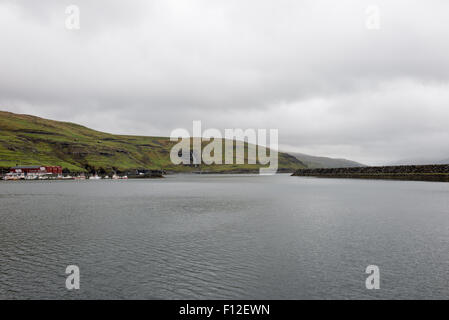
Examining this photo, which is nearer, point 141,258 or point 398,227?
point 141,258

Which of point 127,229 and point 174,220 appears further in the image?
point 174,220

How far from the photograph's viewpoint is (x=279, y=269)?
24656mm

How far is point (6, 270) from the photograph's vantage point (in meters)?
24.4

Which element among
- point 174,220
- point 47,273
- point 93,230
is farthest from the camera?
point 174,220

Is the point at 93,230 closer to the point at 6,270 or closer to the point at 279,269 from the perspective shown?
the point at 6,270

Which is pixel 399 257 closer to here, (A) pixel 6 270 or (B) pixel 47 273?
(B) pixel 47 273

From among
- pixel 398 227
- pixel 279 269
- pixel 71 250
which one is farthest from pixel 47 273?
pixel 398 227

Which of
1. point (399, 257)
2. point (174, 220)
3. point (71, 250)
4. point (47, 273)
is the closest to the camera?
point (47, 273)
